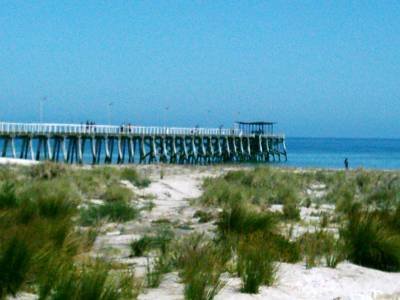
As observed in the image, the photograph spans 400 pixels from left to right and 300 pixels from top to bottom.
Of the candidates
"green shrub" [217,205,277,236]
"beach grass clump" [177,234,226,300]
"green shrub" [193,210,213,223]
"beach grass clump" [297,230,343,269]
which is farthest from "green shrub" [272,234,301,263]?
"green shrub" [193,210,213,223]

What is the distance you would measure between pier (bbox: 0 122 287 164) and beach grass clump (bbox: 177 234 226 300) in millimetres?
31873

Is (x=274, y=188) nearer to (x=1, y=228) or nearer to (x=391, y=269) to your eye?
(x=391, y=269)

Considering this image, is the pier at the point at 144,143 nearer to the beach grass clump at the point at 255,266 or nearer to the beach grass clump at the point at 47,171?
the beach grass clump at the point at 47,171

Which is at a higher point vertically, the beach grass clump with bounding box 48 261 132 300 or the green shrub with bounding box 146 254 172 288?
the beach grass clump with bounding box 48 261 132 300

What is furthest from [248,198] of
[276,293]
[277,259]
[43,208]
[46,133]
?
[46,133]

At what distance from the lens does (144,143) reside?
221 ft

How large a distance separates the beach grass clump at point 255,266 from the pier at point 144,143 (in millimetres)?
32068

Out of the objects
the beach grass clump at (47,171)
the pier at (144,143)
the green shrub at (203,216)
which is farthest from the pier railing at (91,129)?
the green shrub at (203,216)

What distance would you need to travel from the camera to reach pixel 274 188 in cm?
2277

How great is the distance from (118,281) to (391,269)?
14.5 feet

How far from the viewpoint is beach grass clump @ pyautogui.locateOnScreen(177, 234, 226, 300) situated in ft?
24.9

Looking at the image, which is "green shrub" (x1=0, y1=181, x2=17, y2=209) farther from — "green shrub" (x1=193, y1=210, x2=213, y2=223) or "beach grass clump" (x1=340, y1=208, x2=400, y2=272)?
"beach grass clump" (x1=340, y1=208, x2=400, y2=272)

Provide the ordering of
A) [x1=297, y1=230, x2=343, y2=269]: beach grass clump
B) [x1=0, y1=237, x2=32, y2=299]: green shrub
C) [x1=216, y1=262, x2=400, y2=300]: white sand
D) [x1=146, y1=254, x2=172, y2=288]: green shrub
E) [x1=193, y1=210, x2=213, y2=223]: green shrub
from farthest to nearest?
1. [x1=193, y1=210, x2=213, y2=223]: green shrub
2. [x1=297, y1=230, x2=343, y2=269]: beach grass clump
3. [x1=216, y1=262, x2=400, y2=300]: white sand
4. [x1=146, y1=254, x2=172, y2=288]: green shrub
5. [x1=0, y1=237, x2=32, y2=299]: green shrub

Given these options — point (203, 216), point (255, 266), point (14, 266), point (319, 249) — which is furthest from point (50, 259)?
point (203, 216)
